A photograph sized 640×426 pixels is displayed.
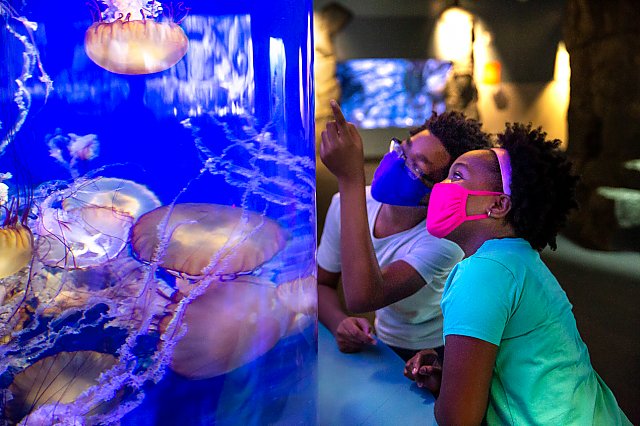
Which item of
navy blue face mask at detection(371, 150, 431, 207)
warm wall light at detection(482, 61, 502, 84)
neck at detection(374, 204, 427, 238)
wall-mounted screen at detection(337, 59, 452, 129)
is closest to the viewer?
navy blue face mask at detection(371, 150, 431, 207)

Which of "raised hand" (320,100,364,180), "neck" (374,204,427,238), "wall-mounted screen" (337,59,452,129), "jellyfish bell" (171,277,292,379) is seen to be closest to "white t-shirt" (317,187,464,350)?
"neck" (374,204,427,238)

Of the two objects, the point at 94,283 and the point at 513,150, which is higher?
the point at 513,150

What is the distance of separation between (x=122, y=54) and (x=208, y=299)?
0.99ft

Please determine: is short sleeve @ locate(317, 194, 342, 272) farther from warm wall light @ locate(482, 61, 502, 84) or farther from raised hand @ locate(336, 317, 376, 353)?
warm wall light @ locate(482, 61, 502, 84)

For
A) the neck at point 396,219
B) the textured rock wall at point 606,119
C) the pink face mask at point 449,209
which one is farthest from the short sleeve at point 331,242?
the textured rock wall at point 606,119

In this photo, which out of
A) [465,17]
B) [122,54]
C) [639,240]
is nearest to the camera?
[122,54]

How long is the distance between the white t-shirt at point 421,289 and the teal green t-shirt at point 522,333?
40cm

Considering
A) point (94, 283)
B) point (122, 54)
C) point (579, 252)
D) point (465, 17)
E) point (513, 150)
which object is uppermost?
point (465, 17)

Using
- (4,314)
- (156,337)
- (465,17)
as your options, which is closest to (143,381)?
(156,337)

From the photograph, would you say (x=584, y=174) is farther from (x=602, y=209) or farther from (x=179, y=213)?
(x=179, y=213)

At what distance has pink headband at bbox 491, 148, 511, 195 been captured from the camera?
0.92 metres

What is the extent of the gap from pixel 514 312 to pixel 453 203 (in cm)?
19

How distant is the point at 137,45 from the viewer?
0.70 metres

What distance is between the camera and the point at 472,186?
0.95m
